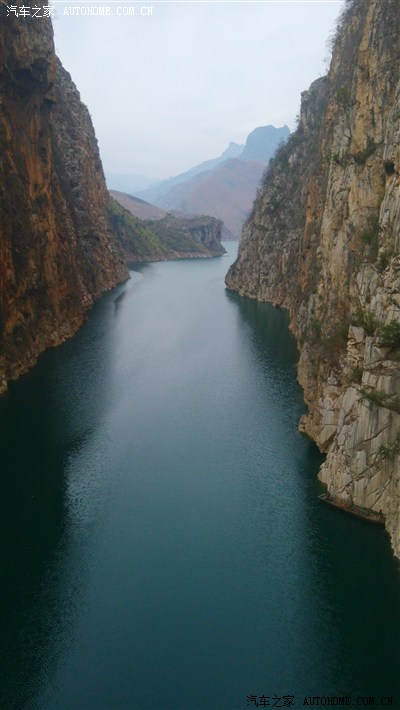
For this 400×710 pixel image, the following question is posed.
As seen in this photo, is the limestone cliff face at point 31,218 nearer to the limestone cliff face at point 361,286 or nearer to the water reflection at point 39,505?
the water reflection at point 39,505

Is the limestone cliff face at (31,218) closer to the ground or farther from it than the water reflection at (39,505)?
farther from it

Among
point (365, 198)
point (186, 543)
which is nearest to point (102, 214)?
point (365, 198)

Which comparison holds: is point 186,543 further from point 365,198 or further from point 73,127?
point 73,127

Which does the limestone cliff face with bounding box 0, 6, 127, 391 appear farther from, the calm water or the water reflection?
the calm water

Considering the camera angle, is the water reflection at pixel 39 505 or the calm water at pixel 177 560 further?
the water reflection at pixel 39 505

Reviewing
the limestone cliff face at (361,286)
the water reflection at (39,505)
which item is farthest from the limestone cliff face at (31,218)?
the limestone cliff face at (361,286)

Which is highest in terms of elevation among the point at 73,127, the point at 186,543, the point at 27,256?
the point at 73,127
